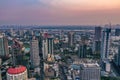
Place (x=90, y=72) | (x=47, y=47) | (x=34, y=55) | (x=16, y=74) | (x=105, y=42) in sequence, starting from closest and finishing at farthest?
(x=90, y=72), (x=16, y=74), (x=34, y=55), (x=105, y=42), (x=47, y=47)

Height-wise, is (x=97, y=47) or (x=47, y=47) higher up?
(x=47, y=47)

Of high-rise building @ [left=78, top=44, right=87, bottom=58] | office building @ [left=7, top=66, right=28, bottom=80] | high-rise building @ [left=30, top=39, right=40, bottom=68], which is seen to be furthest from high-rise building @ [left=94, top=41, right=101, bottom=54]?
office building @ [left=7, top=66, right=28, bottom=80]

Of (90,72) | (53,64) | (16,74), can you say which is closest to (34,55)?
(53,64)

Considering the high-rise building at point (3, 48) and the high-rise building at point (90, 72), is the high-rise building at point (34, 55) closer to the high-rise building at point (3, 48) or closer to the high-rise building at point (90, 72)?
the high-rise building at point (3, 48)

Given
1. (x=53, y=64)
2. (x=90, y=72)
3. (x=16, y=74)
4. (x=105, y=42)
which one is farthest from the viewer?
(x=105, y=42)

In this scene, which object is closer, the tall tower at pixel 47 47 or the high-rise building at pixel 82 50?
the tall tower at pixel 47 47

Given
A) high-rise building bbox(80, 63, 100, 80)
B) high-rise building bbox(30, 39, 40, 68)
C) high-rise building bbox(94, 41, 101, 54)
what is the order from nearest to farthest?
1. high-rise building bbox(80, 63, 100, 80)
2. high-rise building bbox(30, 39, 40, 68)
3. high-rise building bbox(94, 41, 101, 54)

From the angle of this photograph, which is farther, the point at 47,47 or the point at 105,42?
the point at 47,47

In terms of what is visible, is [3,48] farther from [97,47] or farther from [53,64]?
[97,47]

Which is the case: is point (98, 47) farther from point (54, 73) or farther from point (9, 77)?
point (9, 77)

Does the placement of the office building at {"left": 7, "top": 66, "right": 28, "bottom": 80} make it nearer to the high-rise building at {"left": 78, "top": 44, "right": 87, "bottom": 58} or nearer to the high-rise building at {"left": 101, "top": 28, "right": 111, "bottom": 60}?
the high-rise building at {"left": 78, "top": 44, "right": 87, "bottom": 58}

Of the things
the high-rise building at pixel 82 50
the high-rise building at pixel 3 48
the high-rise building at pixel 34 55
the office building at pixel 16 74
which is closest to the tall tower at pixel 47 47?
the high-rise building at pixel 34 55

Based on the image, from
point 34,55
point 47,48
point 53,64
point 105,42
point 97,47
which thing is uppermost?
point 105,42

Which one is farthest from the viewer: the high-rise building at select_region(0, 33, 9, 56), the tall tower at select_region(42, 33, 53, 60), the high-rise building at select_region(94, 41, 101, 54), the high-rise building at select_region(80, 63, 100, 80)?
the high-rise building at select_region(94, 41, 101, 54)
